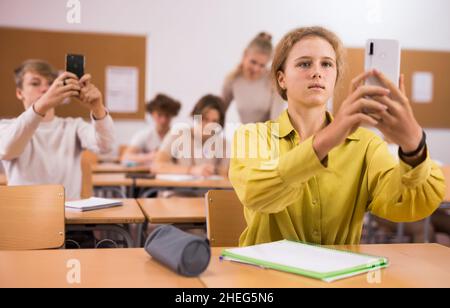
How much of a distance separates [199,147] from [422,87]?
357cm

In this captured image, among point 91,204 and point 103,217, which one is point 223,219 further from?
point 91,204

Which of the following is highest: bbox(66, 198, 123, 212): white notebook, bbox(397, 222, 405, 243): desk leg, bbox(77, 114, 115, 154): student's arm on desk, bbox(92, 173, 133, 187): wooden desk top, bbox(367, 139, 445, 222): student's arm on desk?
bbox(77, 114, 115, 154): student's arm on desk

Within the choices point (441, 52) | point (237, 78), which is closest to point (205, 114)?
point (237, 78)

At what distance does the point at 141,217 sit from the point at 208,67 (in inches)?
164

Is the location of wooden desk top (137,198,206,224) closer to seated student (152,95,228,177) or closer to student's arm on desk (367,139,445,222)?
student's arm on desk (367,139,445,222)

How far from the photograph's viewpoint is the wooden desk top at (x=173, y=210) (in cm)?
244

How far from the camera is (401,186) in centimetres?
142

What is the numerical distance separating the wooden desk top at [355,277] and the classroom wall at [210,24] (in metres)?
4.96

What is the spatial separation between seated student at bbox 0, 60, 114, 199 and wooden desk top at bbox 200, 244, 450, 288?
1.65 m

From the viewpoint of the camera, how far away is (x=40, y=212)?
206 cm

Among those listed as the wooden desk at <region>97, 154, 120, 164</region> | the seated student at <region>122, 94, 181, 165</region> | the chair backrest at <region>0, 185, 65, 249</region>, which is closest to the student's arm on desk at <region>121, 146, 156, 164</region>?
the seated student at <region>122, 94, 181, 165</region>

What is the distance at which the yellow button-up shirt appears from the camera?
1.48 meters

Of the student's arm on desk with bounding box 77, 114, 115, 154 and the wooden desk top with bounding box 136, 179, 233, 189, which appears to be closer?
the student's arm on desk with bounding box 77, 114, 115, 154
